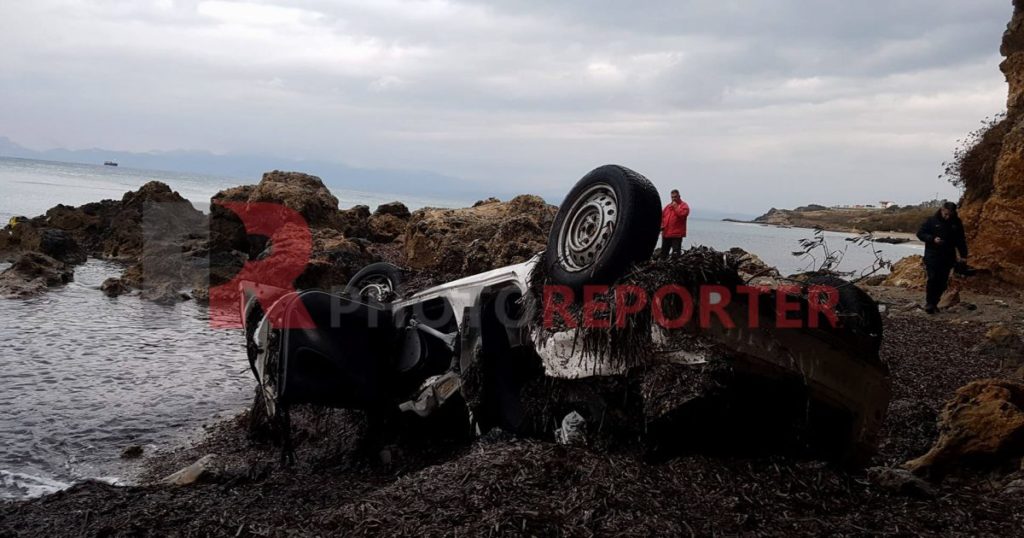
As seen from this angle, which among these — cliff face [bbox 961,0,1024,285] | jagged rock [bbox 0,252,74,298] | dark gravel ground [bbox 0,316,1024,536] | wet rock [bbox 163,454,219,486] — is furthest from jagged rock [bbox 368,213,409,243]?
dark gravel ground [bbox 0,316,1024,536]

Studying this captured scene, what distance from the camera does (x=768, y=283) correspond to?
14.5ft

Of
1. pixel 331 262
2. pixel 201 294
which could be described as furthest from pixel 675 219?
pixel 201 294

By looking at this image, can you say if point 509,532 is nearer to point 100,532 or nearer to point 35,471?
point 100,532

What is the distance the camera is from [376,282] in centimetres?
830

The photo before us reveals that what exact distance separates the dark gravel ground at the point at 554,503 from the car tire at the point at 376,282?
286 centimetres

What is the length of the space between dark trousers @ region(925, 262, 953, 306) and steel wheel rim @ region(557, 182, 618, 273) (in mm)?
8672

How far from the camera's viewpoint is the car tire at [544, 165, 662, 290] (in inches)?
169

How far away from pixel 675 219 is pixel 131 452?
894 centimetres

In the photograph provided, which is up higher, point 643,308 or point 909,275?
point 643,308

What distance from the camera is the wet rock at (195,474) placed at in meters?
5.75

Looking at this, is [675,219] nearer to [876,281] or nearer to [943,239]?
[943,239]

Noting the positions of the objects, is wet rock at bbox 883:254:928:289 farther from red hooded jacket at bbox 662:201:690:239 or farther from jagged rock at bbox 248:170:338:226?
jagged rock at bbox 248:170:338:226

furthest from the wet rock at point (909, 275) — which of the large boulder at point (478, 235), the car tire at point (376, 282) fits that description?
the car tire at point (376, 282)

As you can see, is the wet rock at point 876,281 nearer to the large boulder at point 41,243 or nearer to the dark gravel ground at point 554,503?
the dark gravel ground at point 554,503
